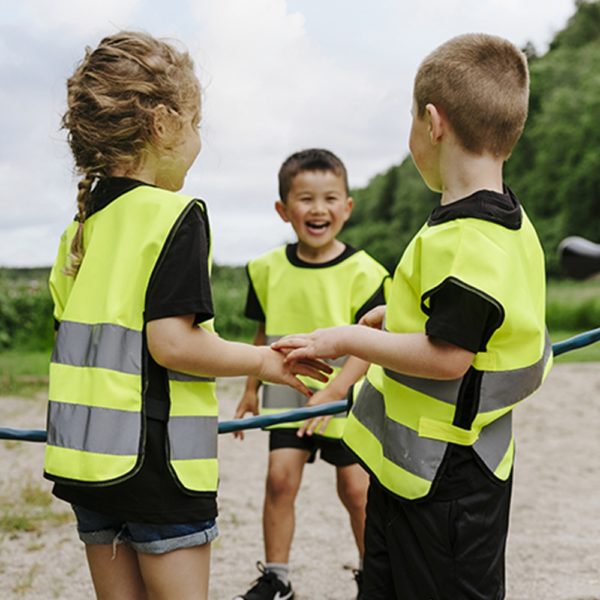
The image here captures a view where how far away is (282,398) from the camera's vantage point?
372 cm

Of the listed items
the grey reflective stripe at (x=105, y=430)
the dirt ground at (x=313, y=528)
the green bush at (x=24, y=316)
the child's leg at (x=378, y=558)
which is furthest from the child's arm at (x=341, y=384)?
the green bush at (x=24, y=316)

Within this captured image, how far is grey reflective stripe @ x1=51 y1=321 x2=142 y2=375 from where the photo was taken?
2.00 metres

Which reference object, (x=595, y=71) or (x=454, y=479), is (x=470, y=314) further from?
(x=595, y=71)

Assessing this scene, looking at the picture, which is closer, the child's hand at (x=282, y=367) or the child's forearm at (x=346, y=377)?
the child's hand at (x=282, y=367)

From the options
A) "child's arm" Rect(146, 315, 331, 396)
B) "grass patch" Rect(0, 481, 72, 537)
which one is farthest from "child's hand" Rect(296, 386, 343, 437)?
"grass patch" Rect(0, 481, 72, 537)

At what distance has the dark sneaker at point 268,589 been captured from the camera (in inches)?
137

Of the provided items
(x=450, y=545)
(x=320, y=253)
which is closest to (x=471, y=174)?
(x=450, y=545)

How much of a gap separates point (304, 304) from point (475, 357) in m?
1.65

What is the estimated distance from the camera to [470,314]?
1.94 m

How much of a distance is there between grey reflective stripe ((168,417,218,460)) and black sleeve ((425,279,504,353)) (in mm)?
523

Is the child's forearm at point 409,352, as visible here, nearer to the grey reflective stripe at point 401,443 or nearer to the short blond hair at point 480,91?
the grey reflective stripe at point 401,443

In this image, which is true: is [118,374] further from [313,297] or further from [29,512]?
[29,512]

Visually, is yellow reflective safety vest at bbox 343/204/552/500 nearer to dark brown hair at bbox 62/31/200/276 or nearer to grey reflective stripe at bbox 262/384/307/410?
dark brown hair at bbox 62/31/200/276

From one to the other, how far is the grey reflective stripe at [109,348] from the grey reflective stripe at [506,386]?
0.73 metres
